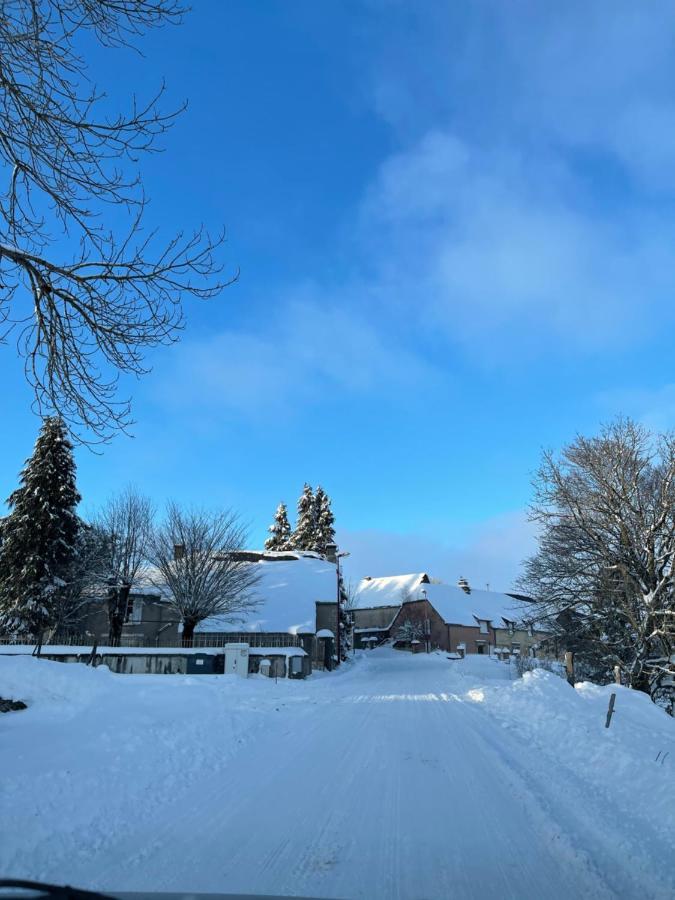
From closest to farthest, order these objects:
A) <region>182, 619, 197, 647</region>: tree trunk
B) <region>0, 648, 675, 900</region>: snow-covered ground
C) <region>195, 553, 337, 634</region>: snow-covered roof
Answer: <region>0, 648, 675, 900</region>: snow-covered ground
<region>182, 619, 197, 647</region>: tree trunk
<region>195, 553, 337, 634</region>: snow-covered roof

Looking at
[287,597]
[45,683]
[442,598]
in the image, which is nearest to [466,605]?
[442,598]

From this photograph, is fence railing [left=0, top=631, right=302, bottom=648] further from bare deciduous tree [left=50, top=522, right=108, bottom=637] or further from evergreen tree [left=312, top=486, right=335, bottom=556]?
evergreen tree [left=312, top=486, right=335, bottom=556]

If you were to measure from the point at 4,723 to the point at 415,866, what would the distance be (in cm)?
688

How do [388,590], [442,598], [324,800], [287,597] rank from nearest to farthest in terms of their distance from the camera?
[324,800]
[287,597]
[442,598]
[388,590]

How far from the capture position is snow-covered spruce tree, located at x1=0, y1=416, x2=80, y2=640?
30672 millimetres

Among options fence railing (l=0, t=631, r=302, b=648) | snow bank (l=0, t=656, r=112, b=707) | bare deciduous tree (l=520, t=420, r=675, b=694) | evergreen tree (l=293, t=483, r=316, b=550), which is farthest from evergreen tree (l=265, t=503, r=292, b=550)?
snow bank (l=0, t=656, r=112, b=707)

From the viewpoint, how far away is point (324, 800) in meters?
6.61

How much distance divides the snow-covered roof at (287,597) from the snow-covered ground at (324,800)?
2495 centimetres

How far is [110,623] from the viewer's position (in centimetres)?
3706

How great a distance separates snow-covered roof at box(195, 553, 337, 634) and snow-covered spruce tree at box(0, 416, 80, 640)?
9.25 meters

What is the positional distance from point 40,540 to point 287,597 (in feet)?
53.8

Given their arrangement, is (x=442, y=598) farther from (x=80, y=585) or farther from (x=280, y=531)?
(x=80, y=585)

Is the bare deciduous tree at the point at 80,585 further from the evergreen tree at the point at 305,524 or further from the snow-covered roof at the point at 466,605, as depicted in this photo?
the snow-covered roof at the point at 466,605

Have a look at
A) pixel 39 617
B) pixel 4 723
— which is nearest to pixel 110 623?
pixel 39 617
